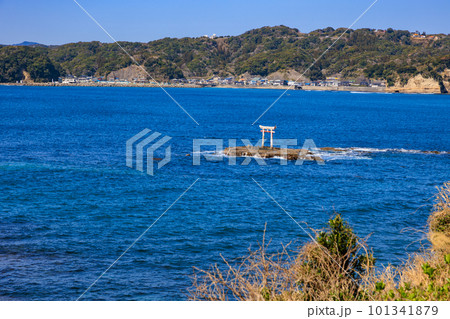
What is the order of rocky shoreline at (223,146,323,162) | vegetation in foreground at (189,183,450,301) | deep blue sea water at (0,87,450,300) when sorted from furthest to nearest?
rocky shoreline at (223,146,323,162)
deep blue sea water at (0,87,450,300)
vegetation in foreground at (189,183,450,301)

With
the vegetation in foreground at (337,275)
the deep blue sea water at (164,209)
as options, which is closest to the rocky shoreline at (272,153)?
the deep blue sea water at (164,209)

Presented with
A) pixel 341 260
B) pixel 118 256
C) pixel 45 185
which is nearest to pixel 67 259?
pixel 118 256

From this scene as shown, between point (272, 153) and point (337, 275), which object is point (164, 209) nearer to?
point (337, 275)

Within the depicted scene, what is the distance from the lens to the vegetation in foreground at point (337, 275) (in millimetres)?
8547

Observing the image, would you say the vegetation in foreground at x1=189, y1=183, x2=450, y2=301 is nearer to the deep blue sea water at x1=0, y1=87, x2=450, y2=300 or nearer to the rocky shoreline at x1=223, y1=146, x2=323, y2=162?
the deep blue sea water at x1=0, y1=87, x2=450, y2=300

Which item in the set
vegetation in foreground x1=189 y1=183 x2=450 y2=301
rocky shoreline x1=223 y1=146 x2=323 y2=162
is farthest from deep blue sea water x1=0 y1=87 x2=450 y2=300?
vegetation in foreground x1=189 y1=183 x2=450 y2=301

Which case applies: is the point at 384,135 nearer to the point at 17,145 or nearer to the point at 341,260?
the point at 17,145

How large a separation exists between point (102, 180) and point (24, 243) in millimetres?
12906

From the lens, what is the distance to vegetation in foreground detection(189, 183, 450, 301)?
28.0ft

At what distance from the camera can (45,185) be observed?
1224 inches

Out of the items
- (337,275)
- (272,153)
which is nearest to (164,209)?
(337,275)

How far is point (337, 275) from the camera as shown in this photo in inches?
400

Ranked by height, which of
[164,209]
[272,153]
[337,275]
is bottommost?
[164,209]
